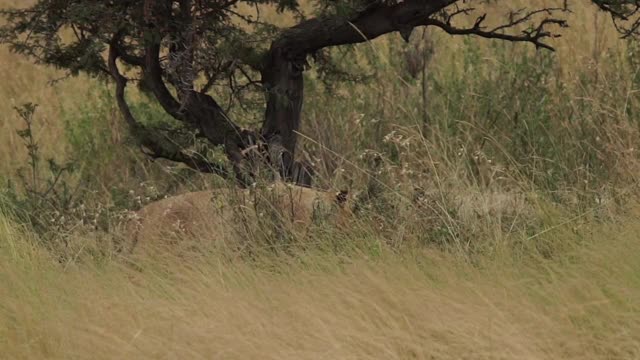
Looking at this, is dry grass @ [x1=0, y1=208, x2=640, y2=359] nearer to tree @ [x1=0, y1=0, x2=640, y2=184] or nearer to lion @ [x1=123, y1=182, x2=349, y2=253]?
lion @ [x1=123, y1=182, x2=349, y2=253]

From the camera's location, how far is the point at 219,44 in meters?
6.98

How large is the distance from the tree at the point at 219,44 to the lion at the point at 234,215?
32 cm

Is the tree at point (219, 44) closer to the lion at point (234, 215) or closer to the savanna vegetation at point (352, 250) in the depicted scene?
the savanna vegetation at point (352, 250)

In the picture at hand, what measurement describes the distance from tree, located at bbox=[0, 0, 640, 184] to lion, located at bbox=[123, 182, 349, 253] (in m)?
0.32

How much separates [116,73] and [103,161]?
264 cm

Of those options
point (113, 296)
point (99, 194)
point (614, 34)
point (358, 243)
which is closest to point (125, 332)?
point (113, 296)

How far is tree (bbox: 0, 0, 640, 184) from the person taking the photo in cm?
659

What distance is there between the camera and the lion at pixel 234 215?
5.80 meters

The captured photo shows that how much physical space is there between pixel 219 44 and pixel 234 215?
1429 millimetres

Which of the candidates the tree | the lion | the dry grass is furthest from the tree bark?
the dry grass

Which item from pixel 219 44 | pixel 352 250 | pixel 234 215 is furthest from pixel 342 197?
pixel 219 44

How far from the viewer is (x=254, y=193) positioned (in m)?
5.94

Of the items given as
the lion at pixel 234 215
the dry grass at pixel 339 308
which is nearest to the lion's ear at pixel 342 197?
the lion at pixel 234 215

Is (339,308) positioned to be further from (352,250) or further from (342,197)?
(342,197)
